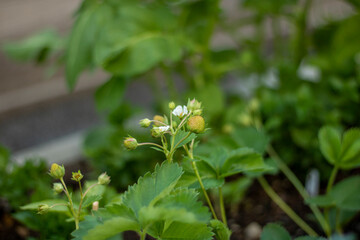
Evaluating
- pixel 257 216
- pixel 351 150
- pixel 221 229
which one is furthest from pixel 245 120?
→ pixel 221 229

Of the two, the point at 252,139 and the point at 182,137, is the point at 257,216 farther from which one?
the point at 182,137

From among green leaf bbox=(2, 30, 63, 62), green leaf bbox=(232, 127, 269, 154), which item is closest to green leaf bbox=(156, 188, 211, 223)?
green leaf bbox=(232, 127, 269, 154)

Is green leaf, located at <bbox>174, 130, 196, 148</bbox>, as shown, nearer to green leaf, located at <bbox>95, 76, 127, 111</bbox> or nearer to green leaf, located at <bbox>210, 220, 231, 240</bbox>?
green leaf, located at <bbox>210, 220, 231, 240</bbox>

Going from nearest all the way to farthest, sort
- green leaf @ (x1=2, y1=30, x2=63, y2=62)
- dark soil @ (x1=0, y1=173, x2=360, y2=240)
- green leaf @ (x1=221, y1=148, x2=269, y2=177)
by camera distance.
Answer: green leaf @ (x1=221, y1=148, x2=269, y2=177)
dark soil @ (x1=0, y1=173, x2=360, y2=240)
green leaf @ (x1=2, y1=30, x2=63, y2=62)

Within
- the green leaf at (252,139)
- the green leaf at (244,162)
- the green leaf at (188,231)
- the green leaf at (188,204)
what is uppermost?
the green leaf at (188,204)

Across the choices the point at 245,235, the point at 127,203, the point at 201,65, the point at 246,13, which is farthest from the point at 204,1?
the point at 246,13

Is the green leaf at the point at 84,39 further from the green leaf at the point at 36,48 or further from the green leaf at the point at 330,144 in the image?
the green leaf at the point at 330,144

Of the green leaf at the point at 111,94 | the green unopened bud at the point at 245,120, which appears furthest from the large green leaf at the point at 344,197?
the green leaf at the point at 111,94

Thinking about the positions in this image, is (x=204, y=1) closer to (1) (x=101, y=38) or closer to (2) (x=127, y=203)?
(1) (x=101, y=38)
